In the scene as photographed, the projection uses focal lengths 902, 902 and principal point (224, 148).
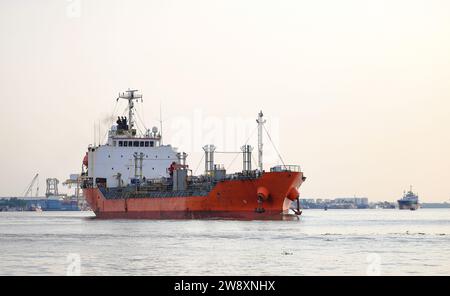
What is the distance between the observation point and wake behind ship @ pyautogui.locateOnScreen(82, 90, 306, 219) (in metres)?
77.2

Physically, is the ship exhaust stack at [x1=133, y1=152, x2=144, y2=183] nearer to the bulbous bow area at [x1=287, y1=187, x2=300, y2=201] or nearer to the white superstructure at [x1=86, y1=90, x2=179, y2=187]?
the white superstructure at [x1=86, y1=90, x2=179, y2=187]

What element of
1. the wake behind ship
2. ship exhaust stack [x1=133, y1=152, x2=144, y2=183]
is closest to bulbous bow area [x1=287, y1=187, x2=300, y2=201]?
the wake behind ship

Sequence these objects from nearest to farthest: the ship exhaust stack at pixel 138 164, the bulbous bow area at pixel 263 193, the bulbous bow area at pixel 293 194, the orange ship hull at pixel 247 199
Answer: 1. the bulbous bow area at pixel 263 193
2. the orange ship hull at pixel 247 199
3. the bulbous bow area at pixel 293 194
4. the ship exhaust stack at pixel 138 164

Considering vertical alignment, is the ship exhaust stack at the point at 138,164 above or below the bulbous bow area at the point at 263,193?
above

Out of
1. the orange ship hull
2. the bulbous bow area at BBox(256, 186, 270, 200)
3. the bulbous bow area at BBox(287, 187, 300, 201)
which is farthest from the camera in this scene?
the bulbous bow area at BBox(287, 187, 300, 201)

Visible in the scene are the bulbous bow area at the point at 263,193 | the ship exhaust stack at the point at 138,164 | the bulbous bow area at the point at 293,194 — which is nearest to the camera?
the bulbous bow area at the point at 263,193

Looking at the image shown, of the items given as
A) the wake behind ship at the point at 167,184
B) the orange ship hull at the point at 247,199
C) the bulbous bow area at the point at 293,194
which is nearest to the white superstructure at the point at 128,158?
the wake behind ship at the point at 167,184

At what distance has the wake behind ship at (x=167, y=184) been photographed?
77.2 m

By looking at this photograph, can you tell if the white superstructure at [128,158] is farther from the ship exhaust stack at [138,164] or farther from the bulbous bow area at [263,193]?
the bulbous bow area at [263,193]

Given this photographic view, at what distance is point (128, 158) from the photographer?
10288 cm

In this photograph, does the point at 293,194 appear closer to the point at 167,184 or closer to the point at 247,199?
the point at 247,199
